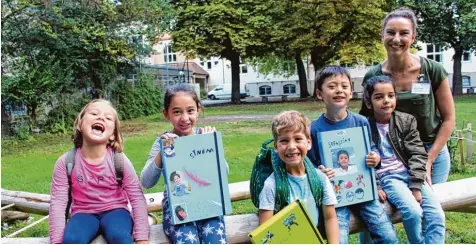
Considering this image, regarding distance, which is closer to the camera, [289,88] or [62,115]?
[62,115]

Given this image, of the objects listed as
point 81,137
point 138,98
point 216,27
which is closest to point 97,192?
point 81,137

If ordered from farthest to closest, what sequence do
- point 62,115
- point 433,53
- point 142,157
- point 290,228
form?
1. point 433,53
2. point 62,115
3. point 142,157
4. point 290,228

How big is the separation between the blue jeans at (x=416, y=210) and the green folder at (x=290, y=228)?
788mm

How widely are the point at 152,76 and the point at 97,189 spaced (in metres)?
22.0

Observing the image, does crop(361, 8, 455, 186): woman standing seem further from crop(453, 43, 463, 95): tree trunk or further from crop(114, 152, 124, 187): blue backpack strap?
crop(453, 43, 463, 95): tree trunk

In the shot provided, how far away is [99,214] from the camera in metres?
2.98

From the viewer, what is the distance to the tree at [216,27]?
27281 millimetres

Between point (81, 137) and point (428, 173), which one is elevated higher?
point (81, 137)

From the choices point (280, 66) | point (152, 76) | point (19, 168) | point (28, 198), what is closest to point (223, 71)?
point (280, 66)

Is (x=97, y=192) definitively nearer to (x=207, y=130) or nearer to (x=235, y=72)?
(x=207, y=130)

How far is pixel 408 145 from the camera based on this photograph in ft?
10.7

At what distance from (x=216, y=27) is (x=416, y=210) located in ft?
81.9

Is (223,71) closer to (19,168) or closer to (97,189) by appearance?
(19,168)

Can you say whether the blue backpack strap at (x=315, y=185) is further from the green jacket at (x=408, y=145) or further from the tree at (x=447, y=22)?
the tree at (x=447, y=22)
